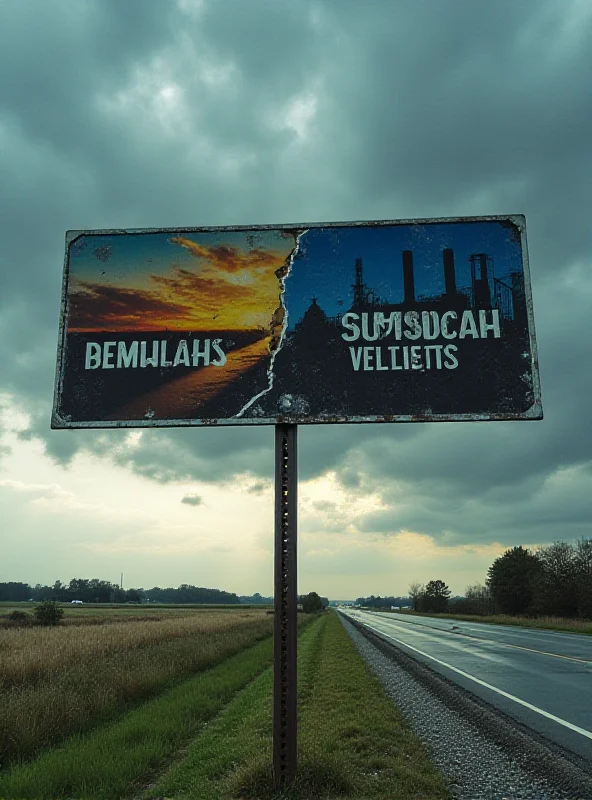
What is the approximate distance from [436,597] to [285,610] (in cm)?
10345

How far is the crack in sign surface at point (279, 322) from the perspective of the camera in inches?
226

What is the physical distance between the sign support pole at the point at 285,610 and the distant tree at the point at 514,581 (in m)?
59.4

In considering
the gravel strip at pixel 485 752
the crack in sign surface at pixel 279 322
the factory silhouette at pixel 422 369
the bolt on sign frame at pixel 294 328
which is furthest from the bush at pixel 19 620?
the factory silhouette at pixel 422 369

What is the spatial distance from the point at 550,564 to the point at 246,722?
173 feet

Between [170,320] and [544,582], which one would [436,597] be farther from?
[170,320]

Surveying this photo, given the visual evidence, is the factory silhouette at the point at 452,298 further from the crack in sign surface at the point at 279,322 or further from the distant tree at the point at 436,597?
the distant tree at the point at 436,597

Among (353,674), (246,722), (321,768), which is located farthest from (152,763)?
(353,674)

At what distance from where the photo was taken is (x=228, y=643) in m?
21.8

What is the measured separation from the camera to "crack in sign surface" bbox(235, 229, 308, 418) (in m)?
5.74

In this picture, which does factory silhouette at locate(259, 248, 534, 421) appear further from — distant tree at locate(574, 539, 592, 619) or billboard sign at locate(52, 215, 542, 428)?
distant tree at locate(574, 539, 592, 619)

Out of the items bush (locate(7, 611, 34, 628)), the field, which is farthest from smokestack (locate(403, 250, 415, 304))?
bush (locate(7, 611, 34, 628))

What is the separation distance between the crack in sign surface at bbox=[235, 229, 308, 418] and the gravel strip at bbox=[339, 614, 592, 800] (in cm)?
400

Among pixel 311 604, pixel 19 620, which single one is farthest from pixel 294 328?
pixel 311 604

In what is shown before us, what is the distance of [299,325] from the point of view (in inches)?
233
